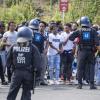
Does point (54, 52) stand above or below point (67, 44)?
below

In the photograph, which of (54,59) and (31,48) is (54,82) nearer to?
(54,59)

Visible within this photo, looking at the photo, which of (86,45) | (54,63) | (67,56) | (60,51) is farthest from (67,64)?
(86,45)

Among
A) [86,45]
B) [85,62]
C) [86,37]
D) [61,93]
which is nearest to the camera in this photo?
[61,93]

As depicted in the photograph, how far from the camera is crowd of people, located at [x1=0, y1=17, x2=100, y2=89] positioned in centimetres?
1545

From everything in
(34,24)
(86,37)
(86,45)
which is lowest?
(86,45)

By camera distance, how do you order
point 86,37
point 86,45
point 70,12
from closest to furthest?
point 86,37 < point 86,45 < point 70,12

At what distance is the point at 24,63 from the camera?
10.8 metres

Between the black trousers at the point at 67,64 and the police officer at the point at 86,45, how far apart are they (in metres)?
1.14

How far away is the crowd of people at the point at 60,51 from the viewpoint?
15453 mm

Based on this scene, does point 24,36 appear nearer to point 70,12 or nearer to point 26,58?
point 26,58

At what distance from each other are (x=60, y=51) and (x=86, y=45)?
1400 mm

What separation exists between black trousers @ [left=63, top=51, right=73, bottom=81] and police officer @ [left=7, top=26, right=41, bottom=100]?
19.6 ft

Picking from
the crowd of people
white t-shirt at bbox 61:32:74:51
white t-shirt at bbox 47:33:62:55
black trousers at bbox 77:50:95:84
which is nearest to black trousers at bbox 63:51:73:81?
the crowd of people

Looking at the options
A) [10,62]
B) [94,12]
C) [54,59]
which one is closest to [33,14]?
[94,12]
